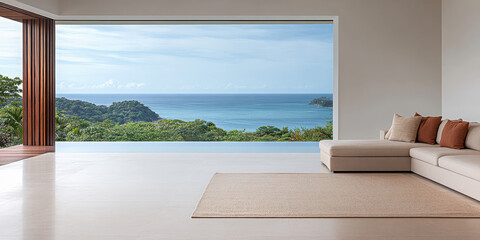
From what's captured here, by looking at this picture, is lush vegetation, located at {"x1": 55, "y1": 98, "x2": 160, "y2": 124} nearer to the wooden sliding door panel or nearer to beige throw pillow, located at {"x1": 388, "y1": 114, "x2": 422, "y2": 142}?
the wooden sliding door panel

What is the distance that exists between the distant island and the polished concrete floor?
9.60 metres

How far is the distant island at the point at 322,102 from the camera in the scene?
15180 mm

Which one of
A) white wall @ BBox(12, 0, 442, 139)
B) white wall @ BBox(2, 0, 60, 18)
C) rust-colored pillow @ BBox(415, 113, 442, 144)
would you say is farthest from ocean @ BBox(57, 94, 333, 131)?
rust-colored pillow @ BBox(415, 113, 442, 144)

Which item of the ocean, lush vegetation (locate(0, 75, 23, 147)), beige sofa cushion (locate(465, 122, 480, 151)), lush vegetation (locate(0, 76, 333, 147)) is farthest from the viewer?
the ocean

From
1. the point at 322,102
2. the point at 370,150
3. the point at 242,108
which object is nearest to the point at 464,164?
the point at 370,150

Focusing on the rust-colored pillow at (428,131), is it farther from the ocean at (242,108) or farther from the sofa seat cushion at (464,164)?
the ocean at (242,108)

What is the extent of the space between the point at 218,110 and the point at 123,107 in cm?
346

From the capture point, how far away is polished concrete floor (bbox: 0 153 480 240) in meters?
2.88

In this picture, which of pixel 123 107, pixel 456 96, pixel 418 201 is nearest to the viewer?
pixel 418 201

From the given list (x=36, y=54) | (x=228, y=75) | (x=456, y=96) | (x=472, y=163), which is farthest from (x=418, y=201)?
(x=228, y=75)

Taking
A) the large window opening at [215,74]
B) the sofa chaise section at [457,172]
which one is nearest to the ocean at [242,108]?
the large window opening at [215,74]

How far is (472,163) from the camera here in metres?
3.98

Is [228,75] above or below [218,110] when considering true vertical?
above

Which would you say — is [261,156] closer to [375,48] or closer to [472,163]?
[375,48]
